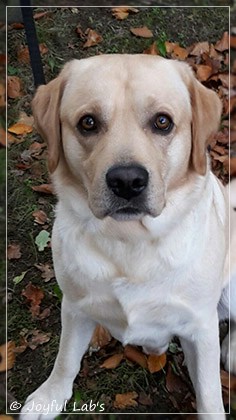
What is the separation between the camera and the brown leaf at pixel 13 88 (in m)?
3.94

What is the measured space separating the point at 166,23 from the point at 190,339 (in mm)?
2466

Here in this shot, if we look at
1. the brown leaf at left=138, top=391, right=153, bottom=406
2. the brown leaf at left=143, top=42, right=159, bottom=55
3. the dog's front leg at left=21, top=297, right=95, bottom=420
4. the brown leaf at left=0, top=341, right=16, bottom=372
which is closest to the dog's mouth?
the dog's front leg at left=21, top=297, right=95, bottom=420

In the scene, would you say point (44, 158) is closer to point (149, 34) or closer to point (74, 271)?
point (149, 34)

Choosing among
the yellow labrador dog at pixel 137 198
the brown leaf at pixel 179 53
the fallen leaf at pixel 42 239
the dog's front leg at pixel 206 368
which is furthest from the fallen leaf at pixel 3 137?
the dog's front leg at pixel 206 368

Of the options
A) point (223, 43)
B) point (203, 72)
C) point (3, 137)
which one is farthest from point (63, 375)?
A: point (223, 43)

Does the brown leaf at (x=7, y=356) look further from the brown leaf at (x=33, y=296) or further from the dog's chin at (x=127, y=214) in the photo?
the dog's chin at (x=127, y=214)

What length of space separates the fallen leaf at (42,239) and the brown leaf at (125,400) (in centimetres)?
90

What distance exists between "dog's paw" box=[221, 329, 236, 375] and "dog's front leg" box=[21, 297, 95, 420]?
62 cm

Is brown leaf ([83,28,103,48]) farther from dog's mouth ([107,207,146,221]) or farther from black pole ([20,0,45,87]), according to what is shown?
dog's mouth ([107,207,146,221])

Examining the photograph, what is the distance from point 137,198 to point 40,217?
162cm

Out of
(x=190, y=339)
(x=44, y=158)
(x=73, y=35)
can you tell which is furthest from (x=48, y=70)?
(x=190, y=339)

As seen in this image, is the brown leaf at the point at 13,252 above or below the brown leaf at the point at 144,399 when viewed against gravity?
above

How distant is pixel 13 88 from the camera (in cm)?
395

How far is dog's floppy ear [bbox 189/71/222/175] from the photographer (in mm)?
2082
